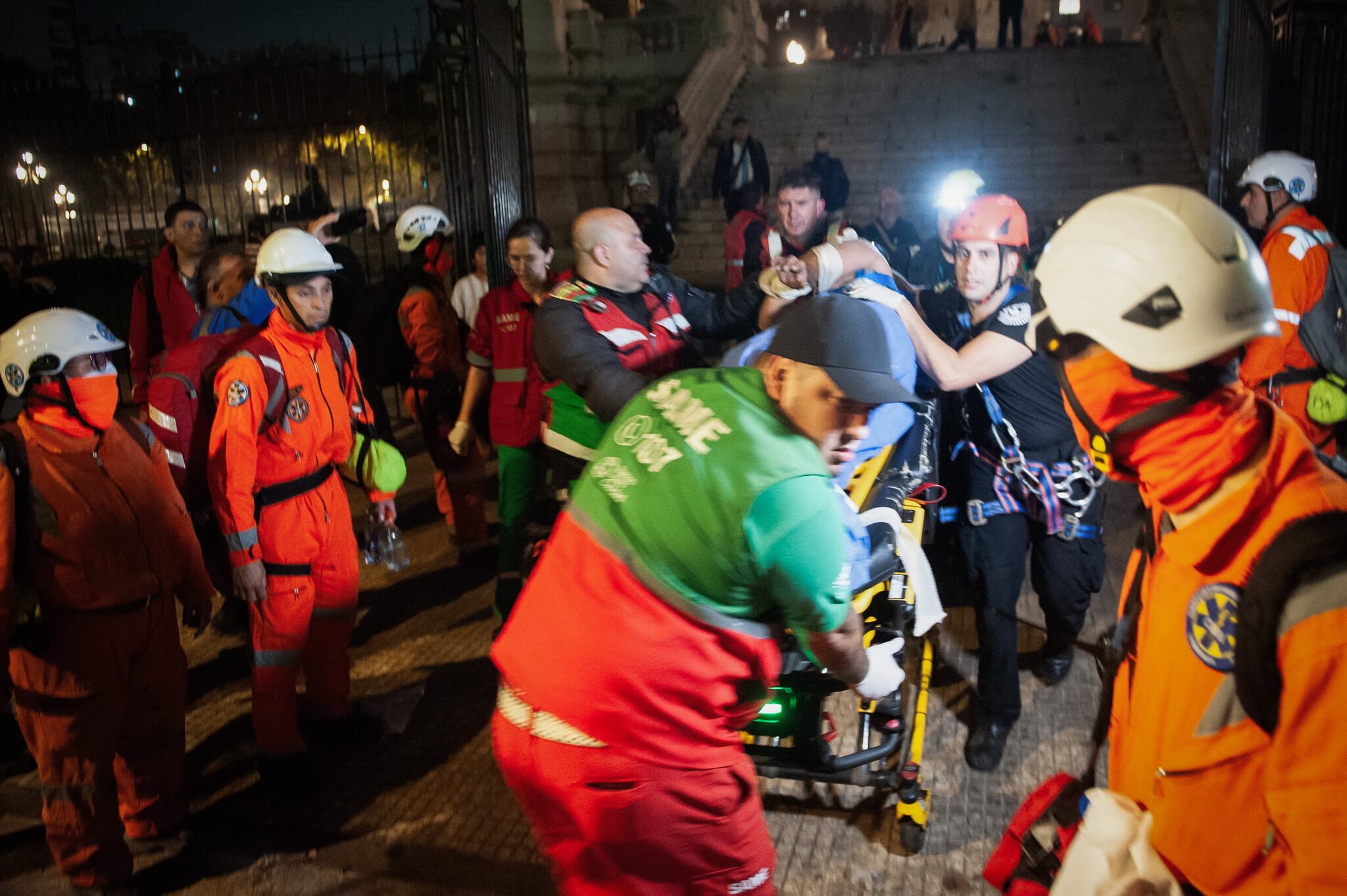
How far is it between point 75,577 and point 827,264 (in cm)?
295

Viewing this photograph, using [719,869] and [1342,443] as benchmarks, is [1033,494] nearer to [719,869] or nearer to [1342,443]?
[719,869]

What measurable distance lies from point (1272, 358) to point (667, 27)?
16.6 m

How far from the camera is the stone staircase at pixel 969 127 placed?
15211 millimetres

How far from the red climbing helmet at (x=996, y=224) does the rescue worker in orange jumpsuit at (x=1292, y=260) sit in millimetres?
2330

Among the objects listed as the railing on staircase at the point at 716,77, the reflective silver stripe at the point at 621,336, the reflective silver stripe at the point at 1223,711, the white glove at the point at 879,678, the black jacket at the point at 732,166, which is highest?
the railing on staircase at the point at 716,77

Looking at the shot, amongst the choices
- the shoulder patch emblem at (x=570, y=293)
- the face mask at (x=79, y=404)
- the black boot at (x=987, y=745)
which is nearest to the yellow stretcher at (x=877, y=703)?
the black boot at (x=987, y=745)

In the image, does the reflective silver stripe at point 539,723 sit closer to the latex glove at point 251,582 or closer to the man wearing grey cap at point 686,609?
the man wearing grey cap at point 686,609

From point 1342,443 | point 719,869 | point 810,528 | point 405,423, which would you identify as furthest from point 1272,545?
point 405,423

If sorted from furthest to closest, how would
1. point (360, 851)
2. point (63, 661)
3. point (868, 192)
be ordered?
point (868, 192) → point (360, 851) → point (63, 661)

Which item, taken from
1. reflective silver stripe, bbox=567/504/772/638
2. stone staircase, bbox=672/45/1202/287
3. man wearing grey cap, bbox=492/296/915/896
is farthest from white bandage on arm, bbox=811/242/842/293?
stone staircase, bbox=672/45/1202/287

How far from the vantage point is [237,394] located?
12.4 feet

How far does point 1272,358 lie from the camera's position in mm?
5043

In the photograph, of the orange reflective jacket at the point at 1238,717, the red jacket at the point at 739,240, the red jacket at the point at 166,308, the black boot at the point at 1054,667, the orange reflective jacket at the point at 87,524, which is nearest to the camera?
the orange reflective jacket at the point at 1238,717

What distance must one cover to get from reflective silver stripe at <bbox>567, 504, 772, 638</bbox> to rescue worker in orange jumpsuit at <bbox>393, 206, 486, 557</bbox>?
4.81 meters
